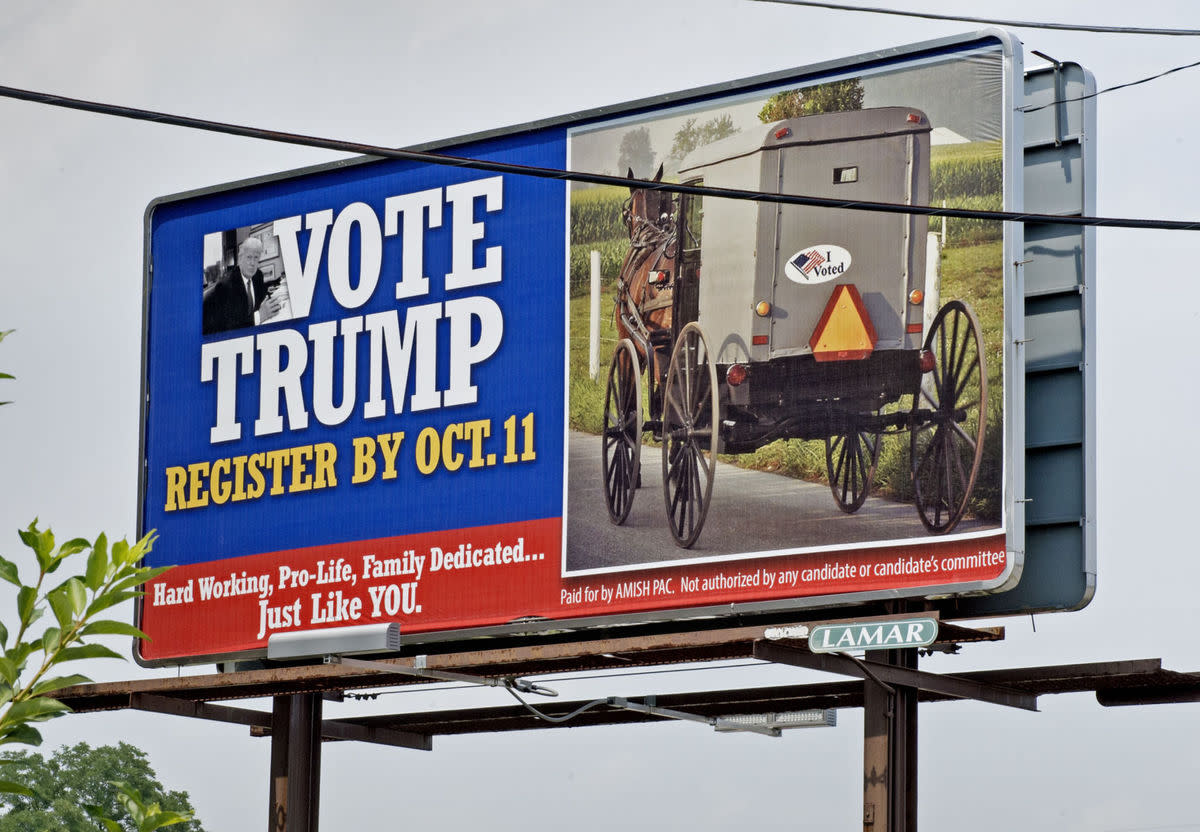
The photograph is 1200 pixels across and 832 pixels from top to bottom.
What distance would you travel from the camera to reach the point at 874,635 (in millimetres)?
13016

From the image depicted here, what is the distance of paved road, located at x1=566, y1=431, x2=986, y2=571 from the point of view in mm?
14000

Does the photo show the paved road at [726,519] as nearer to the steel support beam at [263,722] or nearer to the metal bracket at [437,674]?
the metal bracket at [437,674]

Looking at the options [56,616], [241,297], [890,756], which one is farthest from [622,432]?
[56,616]

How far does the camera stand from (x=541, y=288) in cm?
1592

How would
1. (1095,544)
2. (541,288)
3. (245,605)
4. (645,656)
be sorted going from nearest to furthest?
(1095,544) → (645,656) → (541,288) → (245,605)

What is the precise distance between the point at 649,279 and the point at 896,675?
3724 mm

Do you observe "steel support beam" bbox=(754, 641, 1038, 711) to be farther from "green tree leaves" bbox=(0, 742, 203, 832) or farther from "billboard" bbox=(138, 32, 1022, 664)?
"green tree leaves" bbox=(0, 742, 203, 832)

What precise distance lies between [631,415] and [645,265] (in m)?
1.21

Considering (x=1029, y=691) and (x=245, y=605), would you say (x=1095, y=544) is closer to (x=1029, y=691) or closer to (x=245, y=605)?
(x=1029, y=691)

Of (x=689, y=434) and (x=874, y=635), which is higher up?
(x=689, y=434)

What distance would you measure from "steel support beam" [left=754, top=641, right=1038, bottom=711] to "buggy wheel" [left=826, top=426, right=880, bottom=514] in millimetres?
1117

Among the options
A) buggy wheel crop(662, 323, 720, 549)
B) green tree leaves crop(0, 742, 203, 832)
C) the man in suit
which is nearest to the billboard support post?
buggy wheel crop(662, 323, 720, 549)

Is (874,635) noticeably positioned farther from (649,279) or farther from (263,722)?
(263,722)

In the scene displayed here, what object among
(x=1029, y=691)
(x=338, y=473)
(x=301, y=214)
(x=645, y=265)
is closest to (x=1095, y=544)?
(x=1029, y=691)
